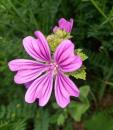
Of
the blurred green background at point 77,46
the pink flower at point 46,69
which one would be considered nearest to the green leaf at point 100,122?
the blurred green background at point 77,46

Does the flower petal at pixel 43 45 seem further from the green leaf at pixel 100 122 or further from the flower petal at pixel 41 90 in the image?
the green leaf at pixel 100 122

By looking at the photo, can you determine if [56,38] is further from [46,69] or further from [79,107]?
[79,107]

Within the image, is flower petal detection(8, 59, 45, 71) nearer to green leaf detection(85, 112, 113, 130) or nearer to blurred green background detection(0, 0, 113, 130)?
blurred green background detection(0, 0, 113, 130)

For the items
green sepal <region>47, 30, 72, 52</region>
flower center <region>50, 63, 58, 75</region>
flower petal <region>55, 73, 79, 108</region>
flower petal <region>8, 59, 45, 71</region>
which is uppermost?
green sepal <region>47, 30, 72, 52</region>

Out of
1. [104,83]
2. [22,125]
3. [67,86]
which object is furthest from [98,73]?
[67,86]

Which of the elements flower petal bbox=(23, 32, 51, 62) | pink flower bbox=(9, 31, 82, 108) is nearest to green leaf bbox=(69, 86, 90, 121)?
pink flower bbox=(9, 31, 82, 108)

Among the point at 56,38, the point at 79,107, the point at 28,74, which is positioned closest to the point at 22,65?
the point at 28,74

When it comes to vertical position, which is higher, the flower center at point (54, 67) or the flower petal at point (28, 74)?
the flower petal at point (28, 74)

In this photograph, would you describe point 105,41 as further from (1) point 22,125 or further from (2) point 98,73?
(1) point 22,125
